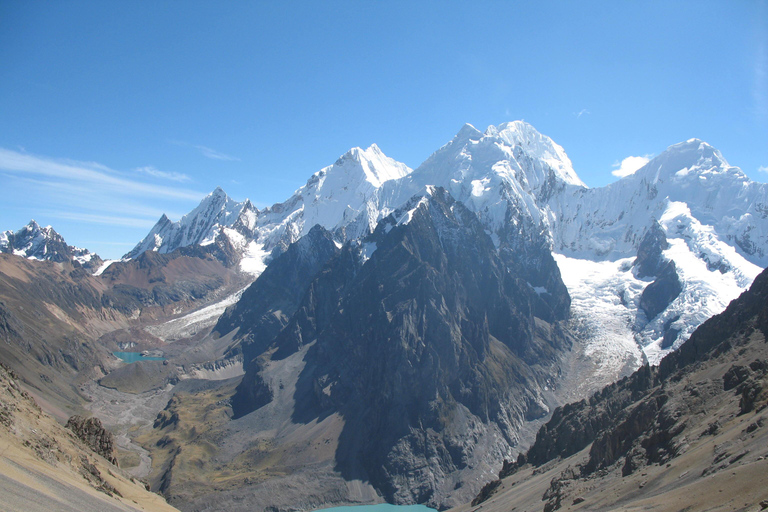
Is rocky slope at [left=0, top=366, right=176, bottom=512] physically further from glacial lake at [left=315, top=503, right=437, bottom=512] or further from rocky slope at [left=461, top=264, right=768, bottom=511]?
glacial lake at [left=315, top=503, right=437, bottom=512]

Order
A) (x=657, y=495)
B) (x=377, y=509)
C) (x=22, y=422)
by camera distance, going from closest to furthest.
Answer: (x=657, y=495) → (x=22, y=422) → (x=377, y=509)

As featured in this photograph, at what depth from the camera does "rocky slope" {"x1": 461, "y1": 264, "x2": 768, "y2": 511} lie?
47.9 m

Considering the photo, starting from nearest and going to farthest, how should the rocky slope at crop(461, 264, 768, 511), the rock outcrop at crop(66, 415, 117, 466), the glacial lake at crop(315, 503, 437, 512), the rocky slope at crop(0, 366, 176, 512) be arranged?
the rocky slope at crop(0, 366, 176, 512) → the rocky slope at crop(461, 264, 768, 511) → the rock outcrop at crop(66, 415, 117, 466) → the glacial lake at crop(315, 503, 437, 512)

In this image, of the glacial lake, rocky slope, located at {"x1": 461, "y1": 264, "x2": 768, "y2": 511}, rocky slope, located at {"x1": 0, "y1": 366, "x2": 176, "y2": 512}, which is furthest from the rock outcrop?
the glacial lake

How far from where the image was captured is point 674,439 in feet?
221

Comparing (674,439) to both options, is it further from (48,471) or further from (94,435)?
(94,435)

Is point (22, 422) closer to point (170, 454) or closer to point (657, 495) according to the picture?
point (657, 495)

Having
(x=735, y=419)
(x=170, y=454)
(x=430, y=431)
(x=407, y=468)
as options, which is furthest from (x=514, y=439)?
(x=735, y=419)

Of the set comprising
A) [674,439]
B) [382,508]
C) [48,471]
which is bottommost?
[382,508]

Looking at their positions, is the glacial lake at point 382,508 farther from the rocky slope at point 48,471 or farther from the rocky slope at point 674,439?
the rocky slope at point 48,471

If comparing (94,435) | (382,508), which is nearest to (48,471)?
(94,435)

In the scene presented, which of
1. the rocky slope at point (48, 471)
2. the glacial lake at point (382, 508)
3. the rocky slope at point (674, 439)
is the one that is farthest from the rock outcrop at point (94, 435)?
the glacial lake at point (382, 508)

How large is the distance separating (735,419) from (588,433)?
156 ft

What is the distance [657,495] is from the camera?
51.9 m
